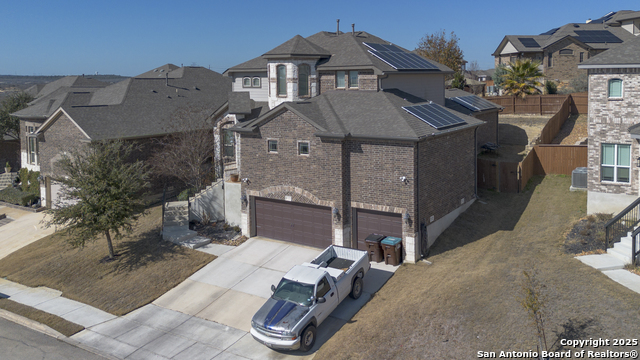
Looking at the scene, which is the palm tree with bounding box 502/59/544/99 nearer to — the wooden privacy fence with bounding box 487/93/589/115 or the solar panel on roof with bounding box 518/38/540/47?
the wooden privacy fence with bounding box 487/93/589/115

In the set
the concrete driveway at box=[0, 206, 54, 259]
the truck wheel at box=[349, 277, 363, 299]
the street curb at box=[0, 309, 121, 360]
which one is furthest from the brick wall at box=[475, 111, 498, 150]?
the concrete driveway at box=[0, 206, 54, 259]

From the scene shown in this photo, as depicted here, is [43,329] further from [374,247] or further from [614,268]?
[614,268]

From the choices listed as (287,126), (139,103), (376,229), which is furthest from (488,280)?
(139,103)

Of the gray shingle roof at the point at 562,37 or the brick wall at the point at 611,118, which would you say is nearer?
the brick wall at the point at 611,118

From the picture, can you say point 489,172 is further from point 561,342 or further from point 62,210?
point 62,210

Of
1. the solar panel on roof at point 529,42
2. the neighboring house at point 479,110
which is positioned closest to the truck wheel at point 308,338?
the neighboring house at point 479,110

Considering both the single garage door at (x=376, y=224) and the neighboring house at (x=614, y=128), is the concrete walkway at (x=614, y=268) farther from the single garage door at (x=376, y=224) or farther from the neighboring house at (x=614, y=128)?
the single garage door at (x=376, y=224)
